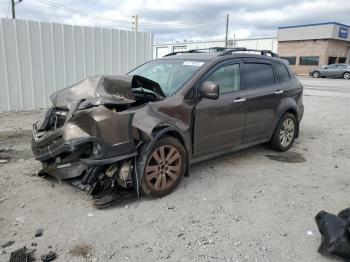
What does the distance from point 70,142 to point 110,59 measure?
7.33 meters

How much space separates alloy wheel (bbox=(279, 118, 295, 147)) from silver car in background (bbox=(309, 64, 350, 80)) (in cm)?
2865

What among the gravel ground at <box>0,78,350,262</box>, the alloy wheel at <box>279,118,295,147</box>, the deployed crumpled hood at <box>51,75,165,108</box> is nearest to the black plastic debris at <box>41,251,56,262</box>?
the gravel ground at <box>0,78,350,262</box>

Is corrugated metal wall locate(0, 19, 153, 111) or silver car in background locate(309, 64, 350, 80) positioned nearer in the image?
corrugated metal wall locate(0, 19, 153, 111)

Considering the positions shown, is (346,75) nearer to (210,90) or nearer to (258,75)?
(258,75)

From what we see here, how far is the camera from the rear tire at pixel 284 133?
19.9ft

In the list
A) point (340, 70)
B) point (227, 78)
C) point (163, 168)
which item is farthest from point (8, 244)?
point (340, 70)

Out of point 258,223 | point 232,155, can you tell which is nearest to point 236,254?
point 258,223

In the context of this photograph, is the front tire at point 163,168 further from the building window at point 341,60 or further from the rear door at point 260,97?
the building window at point 341,60

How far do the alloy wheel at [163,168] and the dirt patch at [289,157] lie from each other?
2342 millimetres

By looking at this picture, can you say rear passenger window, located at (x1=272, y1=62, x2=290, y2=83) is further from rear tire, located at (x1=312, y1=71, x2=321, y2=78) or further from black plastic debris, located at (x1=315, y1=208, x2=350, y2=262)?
rear tire, located at (x1=312, y1=71, x2=321, y2=78)

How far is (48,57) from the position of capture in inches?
360

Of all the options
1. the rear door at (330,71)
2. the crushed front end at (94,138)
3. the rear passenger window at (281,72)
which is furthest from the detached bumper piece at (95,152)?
the rear door at (330,71)

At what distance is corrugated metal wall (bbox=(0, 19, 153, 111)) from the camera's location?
27.9 feet

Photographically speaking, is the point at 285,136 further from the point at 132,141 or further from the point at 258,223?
the point at 132,141
